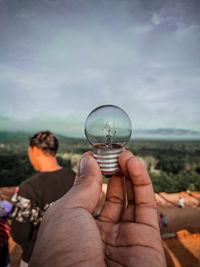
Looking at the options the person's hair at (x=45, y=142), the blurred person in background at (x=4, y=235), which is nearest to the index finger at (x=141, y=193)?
the person's hair at (x=45, y=142)

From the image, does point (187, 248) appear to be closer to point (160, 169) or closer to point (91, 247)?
point (91, 247)

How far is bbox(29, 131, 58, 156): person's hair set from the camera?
147 inches

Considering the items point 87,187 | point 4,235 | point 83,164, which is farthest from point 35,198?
point 87,187

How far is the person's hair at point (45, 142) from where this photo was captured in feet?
12.2

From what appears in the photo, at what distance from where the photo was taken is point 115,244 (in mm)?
1720

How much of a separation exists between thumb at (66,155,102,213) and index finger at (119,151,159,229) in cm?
34

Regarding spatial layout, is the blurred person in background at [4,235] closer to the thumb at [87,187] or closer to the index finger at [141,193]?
the thumb at [87,187]

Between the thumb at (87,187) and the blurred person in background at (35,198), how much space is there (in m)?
1.73

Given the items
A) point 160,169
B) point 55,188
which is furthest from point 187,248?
point 160,169

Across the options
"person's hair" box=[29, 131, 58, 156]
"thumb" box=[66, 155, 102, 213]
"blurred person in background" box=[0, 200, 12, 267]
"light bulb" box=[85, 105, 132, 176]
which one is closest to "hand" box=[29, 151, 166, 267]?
"thumb" box=[66, 155, 102, 213]

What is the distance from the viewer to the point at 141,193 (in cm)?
181

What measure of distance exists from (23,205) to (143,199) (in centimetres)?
230

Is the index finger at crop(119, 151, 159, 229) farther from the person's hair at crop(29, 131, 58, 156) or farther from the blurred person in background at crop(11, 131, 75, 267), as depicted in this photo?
the person's hair at crop(29, 131, 58, 156)

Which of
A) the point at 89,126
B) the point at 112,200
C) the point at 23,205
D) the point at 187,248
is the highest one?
the point at 89,126
